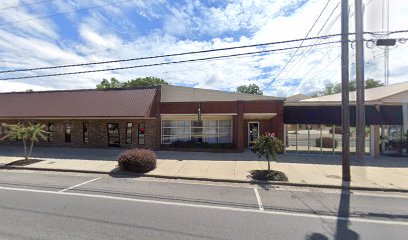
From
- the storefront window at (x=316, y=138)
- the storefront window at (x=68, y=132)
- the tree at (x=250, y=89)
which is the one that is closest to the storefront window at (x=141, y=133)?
the storefront window at (x=68, y=132)

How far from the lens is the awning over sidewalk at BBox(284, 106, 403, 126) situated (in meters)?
16.5

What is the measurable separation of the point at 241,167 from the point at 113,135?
10.8 m

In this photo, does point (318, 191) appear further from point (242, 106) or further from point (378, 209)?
point (242, 106)

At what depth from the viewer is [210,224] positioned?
5.95 m

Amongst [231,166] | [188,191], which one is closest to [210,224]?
[188,191]

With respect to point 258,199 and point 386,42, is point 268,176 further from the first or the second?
point 386,42

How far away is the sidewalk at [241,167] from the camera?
10.5 m

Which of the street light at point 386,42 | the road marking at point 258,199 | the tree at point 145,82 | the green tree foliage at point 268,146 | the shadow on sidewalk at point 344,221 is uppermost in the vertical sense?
the tree at point 145,82

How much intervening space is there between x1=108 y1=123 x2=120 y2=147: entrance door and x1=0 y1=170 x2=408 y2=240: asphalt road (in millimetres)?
9361

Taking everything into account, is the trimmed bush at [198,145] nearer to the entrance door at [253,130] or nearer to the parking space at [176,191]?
the entrance door at [253,130]

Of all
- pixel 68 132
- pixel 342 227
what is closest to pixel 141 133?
pixel 68 132

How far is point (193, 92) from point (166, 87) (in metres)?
2.96

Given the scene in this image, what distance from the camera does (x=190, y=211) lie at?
6.85m

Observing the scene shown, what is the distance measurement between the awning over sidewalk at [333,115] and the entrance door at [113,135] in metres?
11.9
